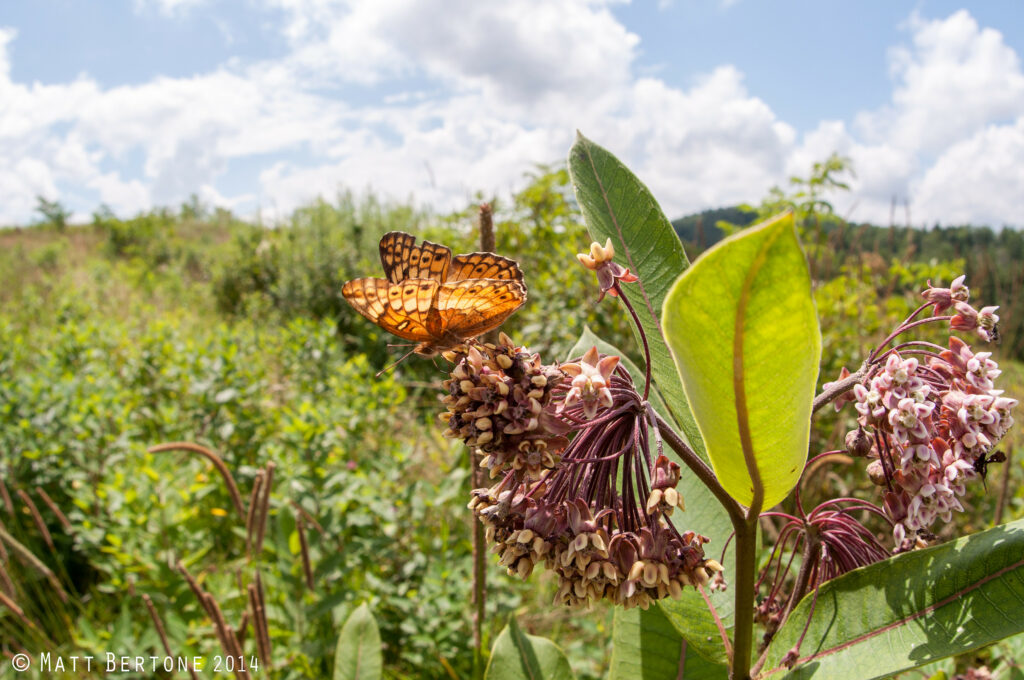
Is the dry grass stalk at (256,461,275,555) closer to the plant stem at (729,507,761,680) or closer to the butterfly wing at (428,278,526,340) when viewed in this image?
the butterfly wing at (428,278,526,340)

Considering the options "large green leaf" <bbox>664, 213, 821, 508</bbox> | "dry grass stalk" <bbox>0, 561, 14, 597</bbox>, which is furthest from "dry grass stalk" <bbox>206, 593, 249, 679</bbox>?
"dry grass stalk" <bbox>0, 561, 14, 597</bbox>

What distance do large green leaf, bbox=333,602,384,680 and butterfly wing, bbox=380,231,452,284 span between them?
89 centimetres

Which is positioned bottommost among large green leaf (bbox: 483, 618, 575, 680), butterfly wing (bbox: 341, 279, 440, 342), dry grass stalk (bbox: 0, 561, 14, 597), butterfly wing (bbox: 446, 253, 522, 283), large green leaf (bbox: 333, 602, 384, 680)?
dry grass stalk (bbox: 0, 561, 14, 597)

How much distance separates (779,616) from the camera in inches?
36.6

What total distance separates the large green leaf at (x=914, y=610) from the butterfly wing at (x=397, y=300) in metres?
0.64

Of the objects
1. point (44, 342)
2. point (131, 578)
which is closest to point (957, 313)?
point (131, 578)

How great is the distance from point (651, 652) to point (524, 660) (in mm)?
239

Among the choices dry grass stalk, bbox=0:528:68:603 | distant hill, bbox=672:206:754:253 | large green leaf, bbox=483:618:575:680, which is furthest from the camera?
distant hill, bbox=672:206:754:253

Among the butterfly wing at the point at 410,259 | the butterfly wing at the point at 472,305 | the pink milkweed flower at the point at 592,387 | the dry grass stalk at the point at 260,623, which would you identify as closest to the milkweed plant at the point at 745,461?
the pink milkweed flower at the point at 592,387

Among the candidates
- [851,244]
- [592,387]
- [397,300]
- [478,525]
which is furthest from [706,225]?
[592,387]

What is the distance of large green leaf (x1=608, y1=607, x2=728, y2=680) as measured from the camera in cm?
98

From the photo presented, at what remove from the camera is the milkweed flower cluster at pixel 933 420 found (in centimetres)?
61

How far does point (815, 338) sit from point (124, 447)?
368cm

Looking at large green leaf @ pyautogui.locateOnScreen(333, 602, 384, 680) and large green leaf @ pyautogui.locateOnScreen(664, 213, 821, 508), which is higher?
large green leaf @ pyautogui.locateOnScreen(664, 213, 821, 508)
